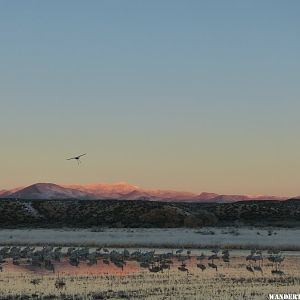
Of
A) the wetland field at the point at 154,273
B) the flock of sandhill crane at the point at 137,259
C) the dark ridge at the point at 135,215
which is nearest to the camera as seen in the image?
the wetland field at the point at 154,273

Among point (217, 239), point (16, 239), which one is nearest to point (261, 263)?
point (217, 239)

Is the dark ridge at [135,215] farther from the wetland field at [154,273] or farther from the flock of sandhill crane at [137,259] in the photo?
the flock of sandhill crane at [137,259]

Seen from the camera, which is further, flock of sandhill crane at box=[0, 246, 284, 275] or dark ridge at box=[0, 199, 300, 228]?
dark ridge at box=[0, 199, 300, 228]

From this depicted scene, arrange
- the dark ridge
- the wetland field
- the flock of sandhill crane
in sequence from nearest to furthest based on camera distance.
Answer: the wetland field < the flock of sandhill crane < the dark ridge

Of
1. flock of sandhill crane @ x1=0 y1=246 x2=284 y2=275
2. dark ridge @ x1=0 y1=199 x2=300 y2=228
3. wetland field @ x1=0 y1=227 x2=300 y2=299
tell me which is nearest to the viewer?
wetland field @ x1=0 y1=227 x2=300 y2=299

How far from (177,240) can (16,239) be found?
14.1 metres

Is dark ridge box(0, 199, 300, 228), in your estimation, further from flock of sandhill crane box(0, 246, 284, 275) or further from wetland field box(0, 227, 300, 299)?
flock of sandhill crane box(0, 246, 284, 275)

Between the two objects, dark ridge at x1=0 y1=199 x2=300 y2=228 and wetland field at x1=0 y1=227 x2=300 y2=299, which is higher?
dark ridge at x1=0 y1=199 x2=300 y2=228

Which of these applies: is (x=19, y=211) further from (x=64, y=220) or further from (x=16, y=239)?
(x=16, y=239)

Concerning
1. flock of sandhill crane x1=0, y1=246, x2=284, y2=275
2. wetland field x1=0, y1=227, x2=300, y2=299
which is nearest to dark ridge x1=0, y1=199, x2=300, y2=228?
wetland field x1=0, y1=227, x2=300, y2=299

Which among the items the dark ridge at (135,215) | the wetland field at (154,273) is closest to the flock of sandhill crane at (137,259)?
the wetland field at (154,273)

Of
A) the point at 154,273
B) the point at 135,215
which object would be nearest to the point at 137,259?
the point at 154,273

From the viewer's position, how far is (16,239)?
52.7 metres

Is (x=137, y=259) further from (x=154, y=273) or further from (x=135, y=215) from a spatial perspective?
(x=135, y=215)
